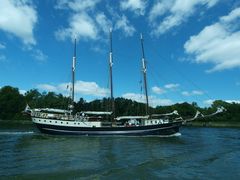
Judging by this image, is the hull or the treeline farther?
the treeline

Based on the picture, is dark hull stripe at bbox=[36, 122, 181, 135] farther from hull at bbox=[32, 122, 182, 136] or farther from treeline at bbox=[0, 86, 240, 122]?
treeline at bbox=[0, 86, 240, 122]

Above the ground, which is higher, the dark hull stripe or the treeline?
the treeline

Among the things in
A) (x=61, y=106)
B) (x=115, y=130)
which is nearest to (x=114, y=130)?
(x=115, y=130)

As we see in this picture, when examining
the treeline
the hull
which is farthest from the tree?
the hull

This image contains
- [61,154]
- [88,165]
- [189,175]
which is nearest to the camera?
[189,175]

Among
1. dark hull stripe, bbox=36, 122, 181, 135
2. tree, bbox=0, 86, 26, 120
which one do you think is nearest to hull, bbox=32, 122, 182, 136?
dark hull stripe, bbox=36, 122, 181, 135

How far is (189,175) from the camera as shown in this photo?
2756cm

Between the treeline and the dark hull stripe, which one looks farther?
the treeline

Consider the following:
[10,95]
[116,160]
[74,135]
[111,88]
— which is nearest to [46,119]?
[74,135]

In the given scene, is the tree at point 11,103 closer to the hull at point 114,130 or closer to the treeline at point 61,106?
the treeline at point 61,106

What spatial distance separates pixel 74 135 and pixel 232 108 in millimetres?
133675

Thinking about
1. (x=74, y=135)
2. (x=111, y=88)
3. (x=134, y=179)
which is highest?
(x=111, y=88)

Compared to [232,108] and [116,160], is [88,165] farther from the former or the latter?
[232,108]

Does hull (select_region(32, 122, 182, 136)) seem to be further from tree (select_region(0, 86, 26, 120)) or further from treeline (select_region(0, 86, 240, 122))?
tree (select_region(0, 86, 26, 120))
